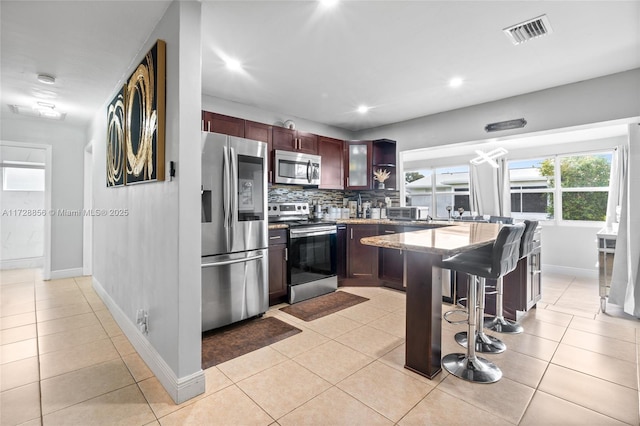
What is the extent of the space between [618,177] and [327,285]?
4.93 metres

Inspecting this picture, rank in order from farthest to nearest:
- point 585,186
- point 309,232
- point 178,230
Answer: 1. point 585,186
2. point 309,232
3. point 178,230

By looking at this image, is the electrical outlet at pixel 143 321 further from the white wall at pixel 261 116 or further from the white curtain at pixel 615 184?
the white curtain at pixel 615 184

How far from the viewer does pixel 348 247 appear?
13.8 feet

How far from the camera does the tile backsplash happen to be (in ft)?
14.1

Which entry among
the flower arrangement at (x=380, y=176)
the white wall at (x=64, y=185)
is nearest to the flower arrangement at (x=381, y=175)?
the flower arrangement at (x=380, y=176)

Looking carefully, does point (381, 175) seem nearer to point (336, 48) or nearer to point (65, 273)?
point (336, 48)

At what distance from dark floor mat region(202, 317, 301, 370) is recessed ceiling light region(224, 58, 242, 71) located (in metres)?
2.51

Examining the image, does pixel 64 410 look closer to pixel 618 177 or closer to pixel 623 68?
pixel 623 68

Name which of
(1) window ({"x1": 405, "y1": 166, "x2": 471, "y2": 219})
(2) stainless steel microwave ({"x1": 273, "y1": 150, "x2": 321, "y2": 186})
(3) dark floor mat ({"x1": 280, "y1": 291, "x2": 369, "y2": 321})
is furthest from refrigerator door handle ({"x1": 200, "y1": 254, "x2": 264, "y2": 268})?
(1) window ({"x1": 405, "y1": 166, "x2": 471, "y2": 219})

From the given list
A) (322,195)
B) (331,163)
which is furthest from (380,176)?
(322,195)

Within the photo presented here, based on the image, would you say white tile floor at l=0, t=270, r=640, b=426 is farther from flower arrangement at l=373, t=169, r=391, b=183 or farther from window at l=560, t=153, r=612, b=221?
window at l=560, t=153, r=612, b=221

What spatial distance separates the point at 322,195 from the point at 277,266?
5.98 ft

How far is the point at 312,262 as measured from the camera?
3736mm

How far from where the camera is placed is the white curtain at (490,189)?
603 cm
